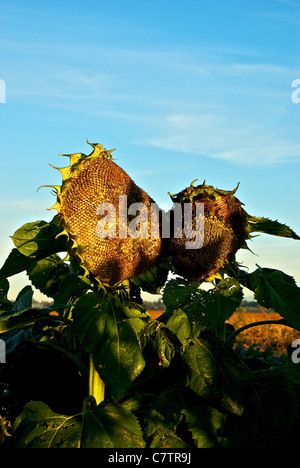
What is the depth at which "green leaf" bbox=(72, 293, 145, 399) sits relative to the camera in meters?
2.46

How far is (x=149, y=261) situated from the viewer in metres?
2.82

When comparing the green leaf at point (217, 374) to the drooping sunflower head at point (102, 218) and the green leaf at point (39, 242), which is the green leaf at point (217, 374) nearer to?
the drooping sunflower head at point (102, 218)

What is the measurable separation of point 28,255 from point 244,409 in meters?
1.32

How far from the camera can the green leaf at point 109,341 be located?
2.46m

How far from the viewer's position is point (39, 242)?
2.83 m

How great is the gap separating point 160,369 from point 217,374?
46cm

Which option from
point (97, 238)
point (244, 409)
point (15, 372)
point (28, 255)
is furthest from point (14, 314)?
point (244, 409)

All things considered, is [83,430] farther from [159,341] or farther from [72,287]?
[72,287]

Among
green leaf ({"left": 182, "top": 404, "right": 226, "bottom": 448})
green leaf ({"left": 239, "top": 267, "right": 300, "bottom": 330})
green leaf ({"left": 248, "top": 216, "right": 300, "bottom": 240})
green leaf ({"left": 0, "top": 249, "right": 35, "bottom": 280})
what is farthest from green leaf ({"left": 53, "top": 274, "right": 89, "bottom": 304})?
green leaf ({"left": 248, "top": 216, "right": 300, "bottom": 240})

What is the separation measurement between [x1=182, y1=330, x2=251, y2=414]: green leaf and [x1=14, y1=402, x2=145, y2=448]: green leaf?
1.19ft

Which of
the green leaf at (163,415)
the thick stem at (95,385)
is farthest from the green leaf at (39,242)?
the green leaf at (163,415)

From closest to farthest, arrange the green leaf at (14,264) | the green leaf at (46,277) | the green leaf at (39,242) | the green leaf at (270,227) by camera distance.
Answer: the green leaf at (39,242) < the green leaf at (14,264) < the green leaf at (270,227) < the green leaf at (46,277)

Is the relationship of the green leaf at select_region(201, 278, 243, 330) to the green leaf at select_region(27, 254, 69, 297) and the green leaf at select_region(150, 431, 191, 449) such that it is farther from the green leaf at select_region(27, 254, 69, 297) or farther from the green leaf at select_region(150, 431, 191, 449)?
the green leaf at select_region(27, 254, 69, 297)

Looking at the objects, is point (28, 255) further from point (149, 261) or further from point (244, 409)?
point (244, 409)
